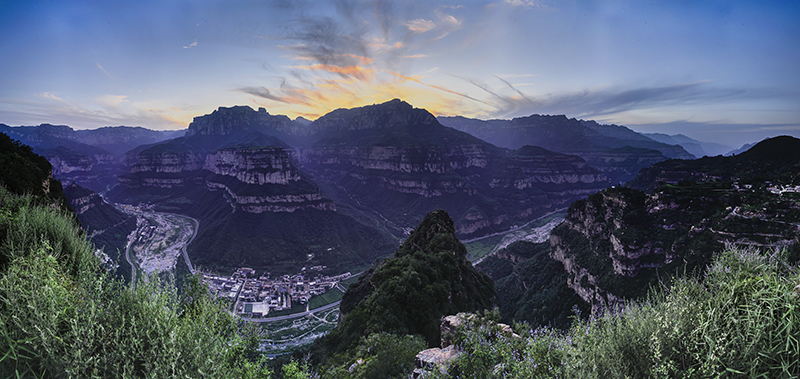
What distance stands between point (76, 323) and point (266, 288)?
311ft

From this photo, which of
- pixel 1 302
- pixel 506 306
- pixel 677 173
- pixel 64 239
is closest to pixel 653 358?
pixel 1 302

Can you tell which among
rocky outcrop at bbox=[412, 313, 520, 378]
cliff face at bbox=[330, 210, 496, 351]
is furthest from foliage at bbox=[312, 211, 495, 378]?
rocky outcrop at bbox=[412, 313, 520, 378]

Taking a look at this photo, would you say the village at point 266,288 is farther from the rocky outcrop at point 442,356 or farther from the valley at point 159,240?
the rocky outcrop at point 442,356

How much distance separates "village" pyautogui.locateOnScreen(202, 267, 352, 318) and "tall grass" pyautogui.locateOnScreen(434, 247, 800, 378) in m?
86.8

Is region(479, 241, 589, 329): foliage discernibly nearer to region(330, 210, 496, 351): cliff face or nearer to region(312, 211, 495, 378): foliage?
region(330, 210, 496, 351): cliff face

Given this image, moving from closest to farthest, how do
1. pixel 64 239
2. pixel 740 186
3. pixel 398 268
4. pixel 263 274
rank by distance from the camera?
pixel 64 239, pixel 398 268, pixel 740 186, pixel 263 274

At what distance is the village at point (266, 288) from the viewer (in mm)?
83812

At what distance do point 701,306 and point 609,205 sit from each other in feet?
239

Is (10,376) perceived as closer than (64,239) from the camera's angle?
Result: Yes

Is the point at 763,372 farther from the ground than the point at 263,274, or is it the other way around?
the point at 763,372

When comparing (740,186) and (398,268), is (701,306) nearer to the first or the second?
(398,268)

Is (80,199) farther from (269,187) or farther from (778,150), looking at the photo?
(778,150)

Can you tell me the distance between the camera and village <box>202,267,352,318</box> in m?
83.8

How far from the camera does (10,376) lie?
8.43m
